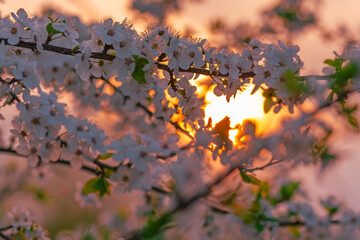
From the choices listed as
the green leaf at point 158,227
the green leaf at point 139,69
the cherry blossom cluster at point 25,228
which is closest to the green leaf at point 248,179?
the green leaf at point 139,69

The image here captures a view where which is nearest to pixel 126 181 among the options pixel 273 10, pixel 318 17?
pixel 273 10

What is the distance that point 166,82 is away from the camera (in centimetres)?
240

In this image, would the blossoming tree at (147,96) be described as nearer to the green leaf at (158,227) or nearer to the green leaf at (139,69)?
the green leaf at (139,69)

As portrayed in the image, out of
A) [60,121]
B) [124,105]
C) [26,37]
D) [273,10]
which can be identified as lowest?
[60,121]

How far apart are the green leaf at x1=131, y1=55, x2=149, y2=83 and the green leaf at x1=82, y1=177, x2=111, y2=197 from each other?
774mm

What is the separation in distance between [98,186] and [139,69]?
2.74ft

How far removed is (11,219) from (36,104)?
1001 millimetres

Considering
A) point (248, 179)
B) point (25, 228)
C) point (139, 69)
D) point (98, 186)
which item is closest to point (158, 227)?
point (139, 69)

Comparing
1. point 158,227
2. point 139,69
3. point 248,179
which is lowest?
point 158,227

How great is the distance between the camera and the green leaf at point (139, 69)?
2.07 m

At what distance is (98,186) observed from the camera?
2.57 m

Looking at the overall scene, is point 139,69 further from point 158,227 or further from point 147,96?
point 158,227

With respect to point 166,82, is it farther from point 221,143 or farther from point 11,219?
point 11,219

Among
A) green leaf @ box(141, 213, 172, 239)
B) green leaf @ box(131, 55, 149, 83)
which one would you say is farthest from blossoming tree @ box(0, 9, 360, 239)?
green leaf @ box(141, 213, 172, 239)
